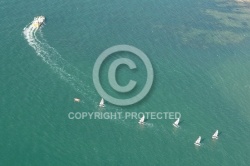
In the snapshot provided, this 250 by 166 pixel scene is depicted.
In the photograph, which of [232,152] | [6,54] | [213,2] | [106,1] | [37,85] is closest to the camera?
[232,152]

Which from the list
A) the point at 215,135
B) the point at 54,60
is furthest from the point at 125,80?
the point at 215,135

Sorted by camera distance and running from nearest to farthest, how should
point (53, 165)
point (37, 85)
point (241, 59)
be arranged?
1. point (53, 165)
2. point (37, 85)
3. point (241, 59)

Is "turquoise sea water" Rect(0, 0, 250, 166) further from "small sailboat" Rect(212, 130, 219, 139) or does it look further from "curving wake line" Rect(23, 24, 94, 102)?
"small sailboat" Rect(212, 130, 219, 139)

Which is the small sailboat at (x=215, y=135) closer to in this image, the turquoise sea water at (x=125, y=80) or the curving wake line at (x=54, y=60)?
the turquoise sea water at (x=125, y=80)

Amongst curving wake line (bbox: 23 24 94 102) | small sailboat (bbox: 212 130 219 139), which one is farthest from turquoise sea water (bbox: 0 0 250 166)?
small sailboat (bbox: 212 130 219 139)

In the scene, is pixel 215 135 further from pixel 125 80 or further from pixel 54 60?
pixel 54 60

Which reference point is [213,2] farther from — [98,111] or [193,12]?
[98,111]

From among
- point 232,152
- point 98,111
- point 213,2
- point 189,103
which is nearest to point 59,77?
point 98,111
